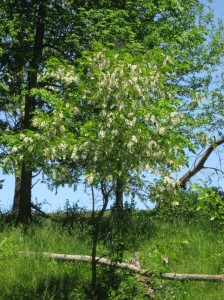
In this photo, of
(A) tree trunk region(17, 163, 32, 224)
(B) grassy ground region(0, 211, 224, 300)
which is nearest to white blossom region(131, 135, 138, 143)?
(B) grassy ground region(0, 211, 224, 300)

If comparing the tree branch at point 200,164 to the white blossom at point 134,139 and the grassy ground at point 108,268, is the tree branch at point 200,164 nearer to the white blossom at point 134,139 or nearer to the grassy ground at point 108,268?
the grassy ground at point 108,268

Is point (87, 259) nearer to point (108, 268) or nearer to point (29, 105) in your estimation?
point (108, 268)

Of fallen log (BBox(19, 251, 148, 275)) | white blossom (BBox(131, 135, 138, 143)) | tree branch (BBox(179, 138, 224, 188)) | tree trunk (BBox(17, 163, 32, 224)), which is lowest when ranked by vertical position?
fallen log (BBox(19, 251, 148, 275))

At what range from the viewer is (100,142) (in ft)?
34.3

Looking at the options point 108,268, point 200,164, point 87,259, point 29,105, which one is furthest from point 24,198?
point 200,164

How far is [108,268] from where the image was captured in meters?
12.3

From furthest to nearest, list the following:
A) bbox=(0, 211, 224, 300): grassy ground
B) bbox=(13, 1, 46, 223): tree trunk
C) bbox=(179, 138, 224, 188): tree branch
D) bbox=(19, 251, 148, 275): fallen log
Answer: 1. bbox=(179, 138, 224, 188): tree branch
2. bbox=(13, 1, 46, 223): tree trunk
3. bbox=(19, 251, 148, 275): fallen log
4. bbox=(0, 211, 224, 300): grassy ground

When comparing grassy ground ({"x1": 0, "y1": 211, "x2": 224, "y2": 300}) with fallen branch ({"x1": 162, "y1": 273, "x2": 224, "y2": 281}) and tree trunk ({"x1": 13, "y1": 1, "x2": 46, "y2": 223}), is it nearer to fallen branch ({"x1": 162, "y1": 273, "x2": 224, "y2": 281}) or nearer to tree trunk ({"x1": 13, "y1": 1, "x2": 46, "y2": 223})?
fallen branch ({"x1": 162, "y1": 273, "x2": 224, "y2": 281})

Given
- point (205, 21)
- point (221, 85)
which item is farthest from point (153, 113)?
point (205, 21)

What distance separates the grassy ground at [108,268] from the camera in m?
11.4

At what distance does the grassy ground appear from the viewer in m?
11.4

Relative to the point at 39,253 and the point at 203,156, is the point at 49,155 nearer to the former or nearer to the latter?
the point at 39,253

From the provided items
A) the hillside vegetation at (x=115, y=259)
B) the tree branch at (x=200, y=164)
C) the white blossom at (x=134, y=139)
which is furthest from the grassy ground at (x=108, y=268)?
the tree branch at (x=200, y=164)

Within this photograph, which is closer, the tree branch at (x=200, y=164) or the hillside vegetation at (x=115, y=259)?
the hillside vegetation at (x=115, y=259)
